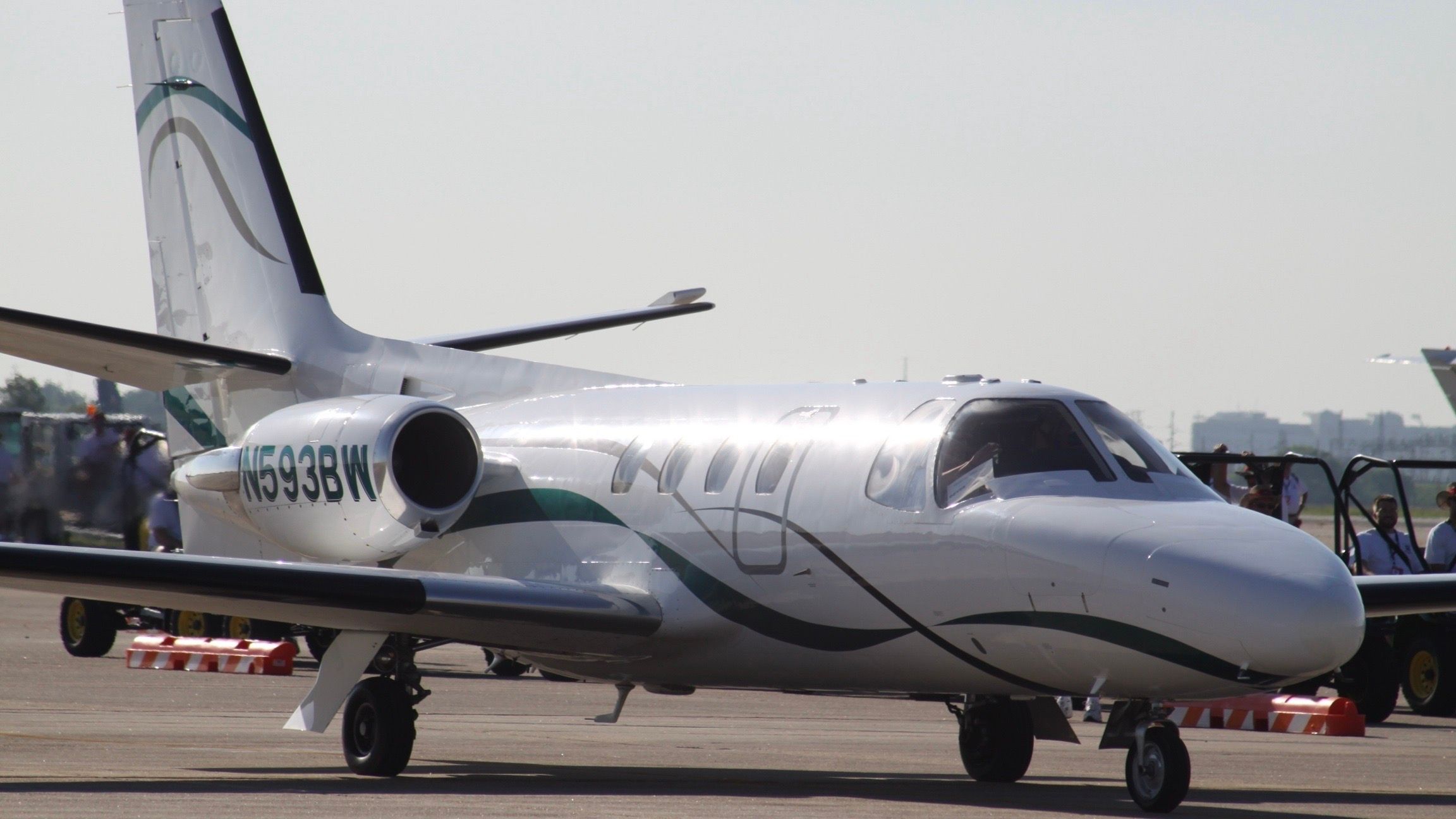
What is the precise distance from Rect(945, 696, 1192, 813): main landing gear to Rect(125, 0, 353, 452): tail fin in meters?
6.77

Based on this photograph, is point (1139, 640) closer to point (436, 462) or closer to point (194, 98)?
point (436, 462)

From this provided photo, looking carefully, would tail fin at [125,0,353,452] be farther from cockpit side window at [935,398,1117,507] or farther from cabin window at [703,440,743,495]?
cockpit side window at [935,398,1117,507]

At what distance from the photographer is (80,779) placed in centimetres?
1134

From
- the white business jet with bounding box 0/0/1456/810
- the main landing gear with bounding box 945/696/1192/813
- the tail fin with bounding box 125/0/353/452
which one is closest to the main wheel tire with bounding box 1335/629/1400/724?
the white business jet with bounding box 0/0/1456/810

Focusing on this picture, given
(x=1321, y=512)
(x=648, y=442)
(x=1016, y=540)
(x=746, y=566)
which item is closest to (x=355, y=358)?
(x=648, y=442)

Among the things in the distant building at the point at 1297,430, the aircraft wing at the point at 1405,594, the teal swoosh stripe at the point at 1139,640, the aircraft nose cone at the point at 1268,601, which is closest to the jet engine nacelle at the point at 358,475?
the teal swoosh stripe at the point at 1139,640

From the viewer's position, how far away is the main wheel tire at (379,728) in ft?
41.3

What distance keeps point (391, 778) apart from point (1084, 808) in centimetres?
440

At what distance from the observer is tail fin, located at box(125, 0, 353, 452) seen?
55.7ft

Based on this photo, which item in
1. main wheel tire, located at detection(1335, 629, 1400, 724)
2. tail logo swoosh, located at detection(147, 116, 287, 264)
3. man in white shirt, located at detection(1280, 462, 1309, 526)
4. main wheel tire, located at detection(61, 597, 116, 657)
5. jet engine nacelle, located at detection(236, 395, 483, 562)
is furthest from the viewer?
main wheel tire, located at detection(61, 597, 116, 657)

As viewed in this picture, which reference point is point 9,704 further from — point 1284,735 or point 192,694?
point 1284,735

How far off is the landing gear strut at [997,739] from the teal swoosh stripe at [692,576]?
1470 mm

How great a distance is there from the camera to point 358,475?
45.1 feet

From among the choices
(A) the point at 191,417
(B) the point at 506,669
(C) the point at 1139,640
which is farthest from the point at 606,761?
(B) the point at 506,669
